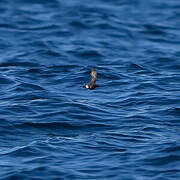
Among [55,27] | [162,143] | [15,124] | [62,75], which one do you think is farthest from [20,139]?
[55,27]

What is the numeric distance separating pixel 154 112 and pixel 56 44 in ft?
26.8

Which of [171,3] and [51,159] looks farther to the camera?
[171,3]

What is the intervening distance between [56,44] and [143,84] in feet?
19.3

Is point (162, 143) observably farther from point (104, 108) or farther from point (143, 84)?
point (143, 84)

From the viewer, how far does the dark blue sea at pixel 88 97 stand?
10.4m

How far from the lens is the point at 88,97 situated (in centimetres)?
1432

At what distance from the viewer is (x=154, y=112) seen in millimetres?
13227

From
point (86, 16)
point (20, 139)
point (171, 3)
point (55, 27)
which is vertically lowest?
point (20, 139)

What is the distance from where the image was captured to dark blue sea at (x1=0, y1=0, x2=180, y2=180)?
34.1ft

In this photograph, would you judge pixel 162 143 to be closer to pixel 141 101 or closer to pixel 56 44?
pixel 141 101

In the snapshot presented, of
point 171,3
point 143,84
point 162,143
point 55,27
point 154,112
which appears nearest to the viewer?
point 162,143

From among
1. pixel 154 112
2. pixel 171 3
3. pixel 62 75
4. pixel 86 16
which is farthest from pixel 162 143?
pixel 171 3

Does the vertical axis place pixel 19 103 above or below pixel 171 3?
below

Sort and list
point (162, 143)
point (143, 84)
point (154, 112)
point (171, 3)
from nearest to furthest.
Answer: point (162, 143) → point (154, 112) → point (143, 84) → point (171, 3)
